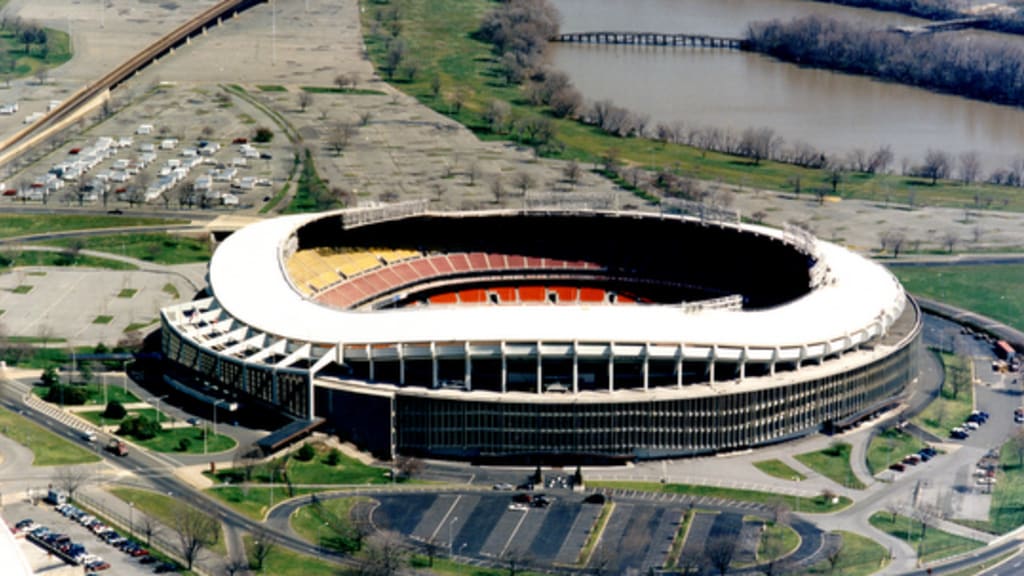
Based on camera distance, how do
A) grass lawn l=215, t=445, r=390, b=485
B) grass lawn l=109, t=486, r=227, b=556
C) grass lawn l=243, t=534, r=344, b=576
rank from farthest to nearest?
grass lawn l=215, t=445, r=390, b=485 → grass lawn l=109, t=486, r=227, b=556 → grass lawn l=243, t=534, r=344, b=576

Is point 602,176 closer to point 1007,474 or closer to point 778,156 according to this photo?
A: point 778,156

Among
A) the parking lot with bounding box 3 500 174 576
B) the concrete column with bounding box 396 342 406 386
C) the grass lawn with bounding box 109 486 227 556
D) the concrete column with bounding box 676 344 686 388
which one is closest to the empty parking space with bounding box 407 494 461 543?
the concrete column with bounding box 396 342 406 386

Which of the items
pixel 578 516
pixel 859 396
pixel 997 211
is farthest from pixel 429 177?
pixel 578 516

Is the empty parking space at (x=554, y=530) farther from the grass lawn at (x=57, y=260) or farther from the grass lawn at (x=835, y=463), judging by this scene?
the grass lawn at (x=57, y=260)

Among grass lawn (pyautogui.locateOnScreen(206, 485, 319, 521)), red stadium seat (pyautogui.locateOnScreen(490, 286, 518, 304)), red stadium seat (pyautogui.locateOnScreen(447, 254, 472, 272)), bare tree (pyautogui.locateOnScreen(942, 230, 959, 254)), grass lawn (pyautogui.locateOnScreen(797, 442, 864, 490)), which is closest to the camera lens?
grass lawn (pyautogui.locateOnScreen(206, 485, 319, 521))

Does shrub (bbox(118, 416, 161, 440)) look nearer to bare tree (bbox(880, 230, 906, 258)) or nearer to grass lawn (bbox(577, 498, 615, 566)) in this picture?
grass lawn (bbox(577, 498, 615, 566))

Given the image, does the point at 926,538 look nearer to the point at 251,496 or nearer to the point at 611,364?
the point at 611,364
